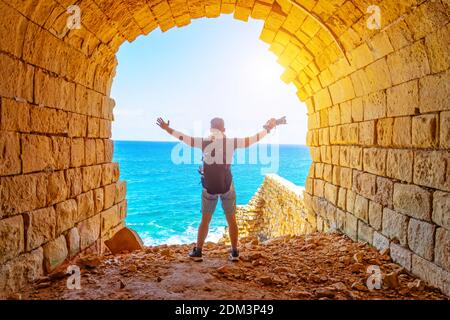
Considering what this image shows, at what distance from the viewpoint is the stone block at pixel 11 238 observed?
104 inches

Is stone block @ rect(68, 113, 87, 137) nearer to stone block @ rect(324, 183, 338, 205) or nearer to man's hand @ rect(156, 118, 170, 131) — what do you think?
man's hand @ rect(156, 118, 170, 131)

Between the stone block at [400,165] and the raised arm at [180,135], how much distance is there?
248cm

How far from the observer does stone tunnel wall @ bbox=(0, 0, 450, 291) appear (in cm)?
288

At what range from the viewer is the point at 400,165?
3697 mm

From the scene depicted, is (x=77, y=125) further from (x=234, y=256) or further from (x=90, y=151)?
(x=234, y=256)

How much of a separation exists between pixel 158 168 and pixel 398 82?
222ft

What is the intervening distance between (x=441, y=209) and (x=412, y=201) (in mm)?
483

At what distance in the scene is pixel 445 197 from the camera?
2.91 m

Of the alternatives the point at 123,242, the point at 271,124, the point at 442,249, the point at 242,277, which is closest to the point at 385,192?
the point at 442,249

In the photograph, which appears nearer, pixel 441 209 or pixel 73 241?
pixel 441 209

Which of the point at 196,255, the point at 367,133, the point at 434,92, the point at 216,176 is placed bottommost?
the point at 196,255

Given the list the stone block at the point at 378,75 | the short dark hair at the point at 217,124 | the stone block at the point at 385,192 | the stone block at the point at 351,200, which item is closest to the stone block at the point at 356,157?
the stone block at the point at 351,200

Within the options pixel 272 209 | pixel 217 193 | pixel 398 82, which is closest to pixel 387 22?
pixel 398 82

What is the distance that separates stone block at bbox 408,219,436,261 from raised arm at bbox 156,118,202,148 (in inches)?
108
